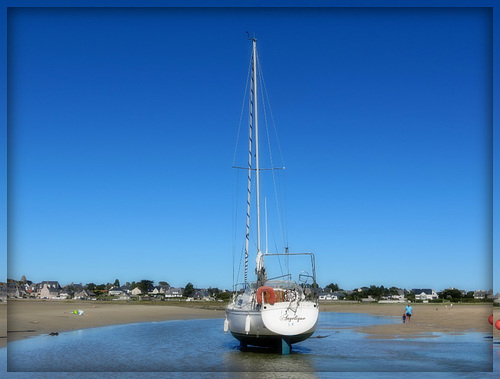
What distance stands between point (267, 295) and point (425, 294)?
16069 cm

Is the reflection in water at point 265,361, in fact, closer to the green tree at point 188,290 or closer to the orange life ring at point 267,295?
the orange life ring at point 267,295

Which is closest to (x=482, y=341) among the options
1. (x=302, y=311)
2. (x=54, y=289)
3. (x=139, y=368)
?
(x=302, y=311)

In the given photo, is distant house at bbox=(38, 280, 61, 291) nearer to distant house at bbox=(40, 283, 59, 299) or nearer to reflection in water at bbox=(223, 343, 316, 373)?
distant house at bbox=(40, 283, 59, 299)

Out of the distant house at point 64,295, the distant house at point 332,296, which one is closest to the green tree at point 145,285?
the distant house at point 64,295

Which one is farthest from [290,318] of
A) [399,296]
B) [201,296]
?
[399,296]

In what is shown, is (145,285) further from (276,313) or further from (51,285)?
(276,313)

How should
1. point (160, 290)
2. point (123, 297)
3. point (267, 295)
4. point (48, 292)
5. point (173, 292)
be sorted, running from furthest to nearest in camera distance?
point (160, 290)
point (173, 292)
point (48, 292)
point (123, 297)
point (267, 295)

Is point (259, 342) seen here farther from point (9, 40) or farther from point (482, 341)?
point (9, 40)

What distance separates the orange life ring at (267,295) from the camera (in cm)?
2598

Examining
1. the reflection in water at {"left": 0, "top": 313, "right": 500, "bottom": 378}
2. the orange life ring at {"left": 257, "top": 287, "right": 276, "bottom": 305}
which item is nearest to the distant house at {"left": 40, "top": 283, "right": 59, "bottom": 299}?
the reflection in water at {"left": 0, "top": 313, "right": 500, "bottom": 378}

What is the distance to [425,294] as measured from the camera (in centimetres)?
17350

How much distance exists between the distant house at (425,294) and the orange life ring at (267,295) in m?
155

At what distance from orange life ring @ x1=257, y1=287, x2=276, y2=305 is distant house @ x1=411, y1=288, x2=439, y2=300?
155 meters

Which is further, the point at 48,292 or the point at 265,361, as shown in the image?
the point at 48,292
